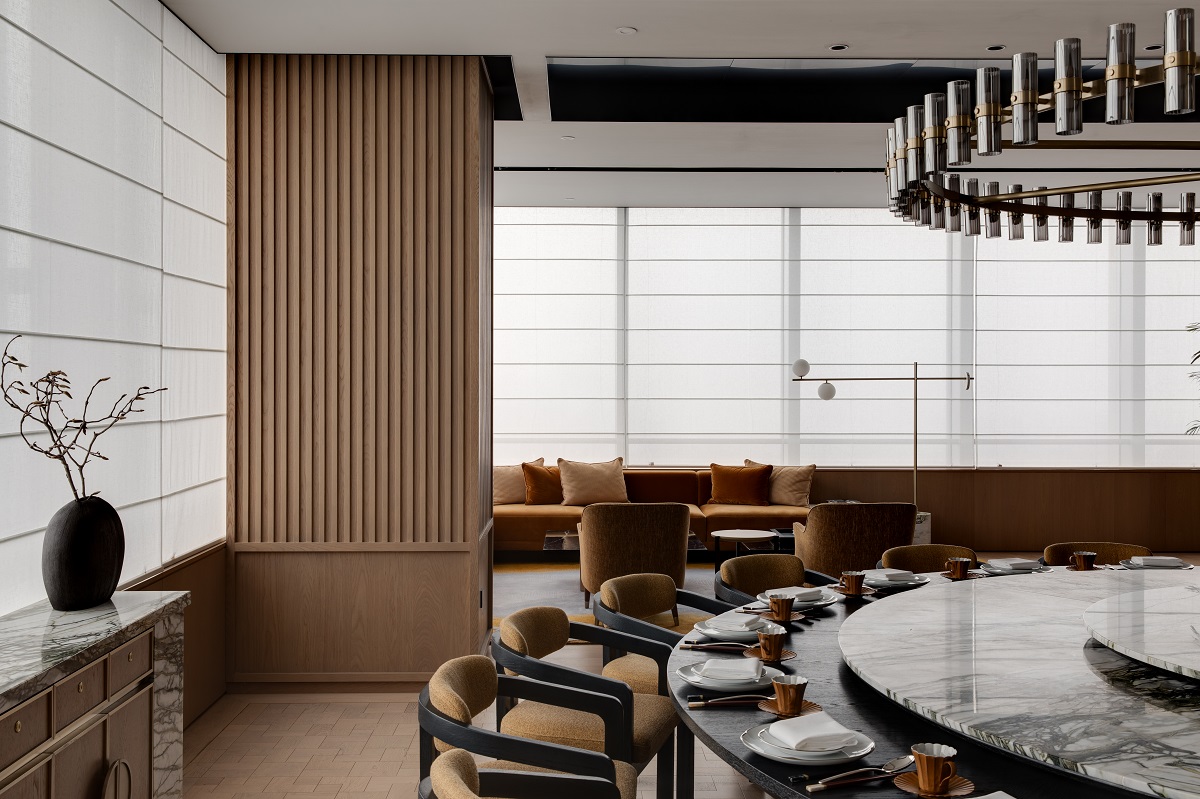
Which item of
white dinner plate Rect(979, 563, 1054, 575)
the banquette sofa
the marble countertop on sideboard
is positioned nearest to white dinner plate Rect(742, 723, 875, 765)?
the marble countertop on sideboard

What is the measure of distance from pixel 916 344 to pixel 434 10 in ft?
19.8

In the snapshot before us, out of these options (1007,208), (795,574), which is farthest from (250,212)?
(1007,208)

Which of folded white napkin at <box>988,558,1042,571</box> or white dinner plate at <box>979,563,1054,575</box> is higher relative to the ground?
folded white napkin at <box>988,558,1042,571</box>

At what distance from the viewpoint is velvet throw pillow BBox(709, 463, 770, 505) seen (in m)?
8.20

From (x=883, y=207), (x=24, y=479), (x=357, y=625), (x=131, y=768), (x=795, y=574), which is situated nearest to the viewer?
(x=131, y=768)

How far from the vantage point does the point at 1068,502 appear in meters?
8.37

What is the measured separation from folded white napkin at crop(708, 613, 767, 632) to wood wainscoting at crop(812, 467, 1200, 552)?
19.0 feet

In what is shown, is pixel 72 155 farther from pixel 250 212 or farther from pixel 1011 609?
pixel 1011 609

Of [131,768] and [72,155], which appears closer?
[131,768]

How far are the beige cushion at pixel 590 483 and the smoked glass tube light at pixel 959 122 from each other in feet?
19.1

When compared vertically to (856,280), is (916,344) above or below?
A: below

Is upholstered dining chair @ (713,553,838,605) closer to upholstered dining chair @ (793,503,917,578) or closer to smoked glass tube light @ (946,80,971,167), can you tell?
upholstered dining chair @ (793,503,917,578)

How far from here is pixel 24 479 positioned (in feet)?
9.76

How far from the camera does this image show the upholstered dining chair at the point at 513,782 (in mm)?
1811
